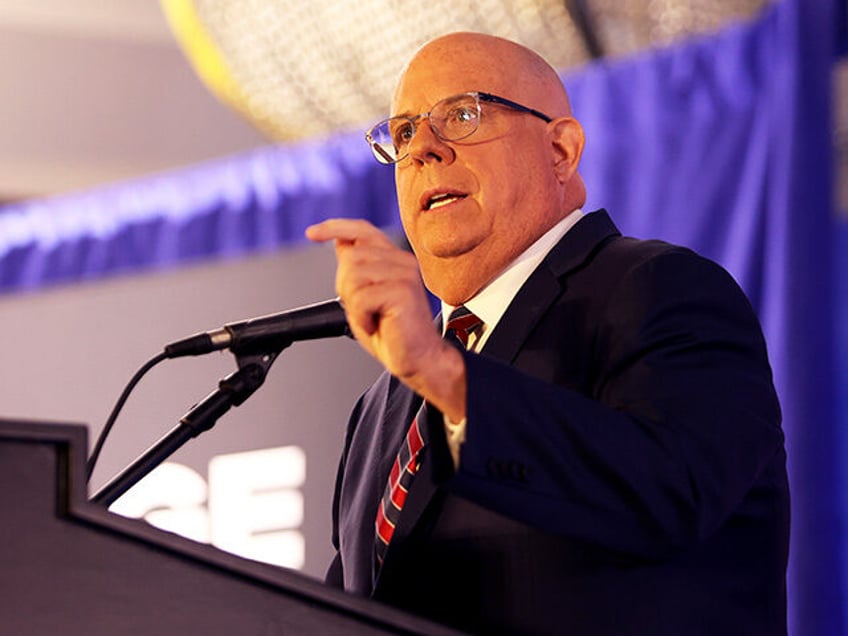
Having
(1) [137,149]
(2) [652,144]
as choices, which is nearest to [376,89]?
(2) [652,144]

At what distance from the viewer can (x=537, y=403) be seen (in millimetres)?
1089

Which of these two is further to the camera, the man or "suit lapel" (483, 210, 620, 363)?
"suit lapel" (483, 210, 620, 363)

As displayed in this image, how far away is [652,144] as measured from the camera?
3061mm

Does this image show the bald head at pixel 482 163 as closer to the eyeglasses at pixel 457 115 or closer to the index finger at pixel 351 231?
the eyeglasses at pixel 457 115

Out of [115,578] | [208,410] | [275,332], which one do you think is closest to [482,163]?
[275,332]

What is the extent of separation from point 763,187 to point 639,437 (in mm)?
1855

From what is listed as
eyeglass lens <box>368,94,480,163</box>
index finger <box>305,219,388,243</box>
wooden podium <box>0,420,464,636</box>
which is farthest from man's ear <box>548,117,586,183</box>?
wooden podium <box>0,420,464,636</box>

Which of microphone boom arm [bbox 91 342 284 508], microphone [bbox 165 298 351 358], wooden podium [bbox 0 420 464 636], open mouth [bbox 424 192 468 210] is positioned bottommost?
wooden podium [bbox 0 420 464 636]

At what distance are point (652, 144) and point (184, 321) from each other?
189 centimetres

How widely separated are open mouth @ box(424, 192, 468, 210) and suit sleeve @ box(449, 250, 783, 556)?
0.36 m

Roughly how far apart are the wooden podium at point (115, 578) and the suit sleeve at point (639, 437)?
166mm

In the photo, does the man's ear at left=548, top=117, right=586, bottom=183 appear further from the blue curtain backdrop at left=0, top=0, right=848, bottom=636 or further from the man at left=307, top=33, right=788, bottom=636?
the blue curtain backdrop at left=0, top=0, right=848, bottom=636

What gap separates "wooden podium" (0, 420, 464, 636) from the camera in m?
0.94

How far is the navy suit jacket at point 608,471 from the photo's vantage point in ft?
3.55
